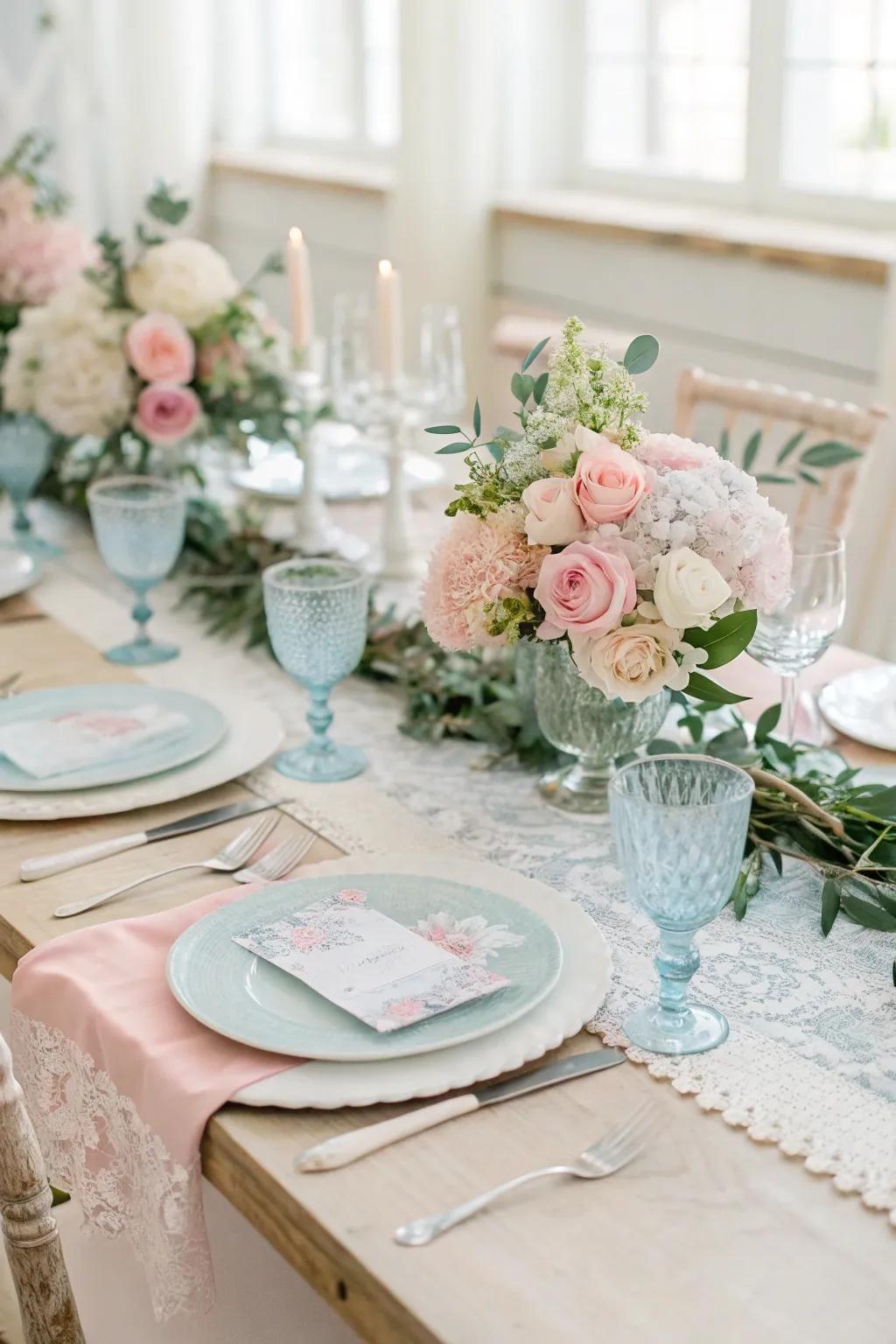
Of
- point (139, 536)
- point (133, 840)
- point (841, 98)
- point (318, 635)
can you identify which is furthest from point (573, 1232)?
point (841, 98)

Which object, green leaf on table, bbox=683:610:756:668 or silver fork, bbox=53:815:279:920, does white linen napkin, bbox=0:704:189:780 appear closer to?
silver fork, bbox=53:815:279:920

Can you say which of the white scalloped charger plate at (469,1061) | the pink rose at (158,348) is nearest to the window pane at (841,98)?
the pink rose at (158,348)

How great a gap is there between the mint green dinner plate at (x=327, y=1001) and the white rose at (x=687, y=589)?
22cm

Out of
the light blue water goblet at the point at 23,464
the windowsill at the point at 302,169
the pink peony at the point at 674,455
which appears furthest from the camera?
the windowsill at the point at 302,169

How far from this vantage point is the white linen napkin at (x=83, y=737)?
132cm

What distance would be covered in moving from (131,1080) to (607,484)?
47cm

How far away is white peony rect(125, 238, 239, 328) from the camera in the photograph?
1.89 meters

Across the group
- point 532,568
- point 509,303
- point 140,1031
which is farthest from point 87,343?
point 509,303

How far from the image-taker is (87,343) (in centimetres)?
188

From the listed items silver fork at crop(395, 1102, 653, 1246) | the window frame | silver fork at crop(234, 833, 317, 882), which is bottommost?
silver fork at crop(395, 1102, 653, 1246)

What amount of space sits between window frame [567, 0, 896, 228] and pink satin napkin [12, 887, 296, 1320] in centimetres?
239

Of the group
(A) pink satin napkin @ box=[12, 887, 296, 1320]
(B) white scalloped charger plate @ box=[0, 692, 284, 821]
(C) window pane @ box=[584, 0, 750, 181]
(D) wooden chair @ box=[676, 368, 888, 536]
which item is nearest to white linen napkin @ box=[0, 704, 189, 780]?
(B) white scalloped charger plate @ box=[0, 692, 284, 821]

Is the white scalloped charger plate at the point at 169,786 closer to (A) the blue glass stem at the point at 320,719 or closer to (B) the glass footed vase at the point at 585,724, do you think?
(A) the blue glass stem at the point at 320,719

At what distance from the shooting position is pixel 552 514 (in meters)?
1.01
